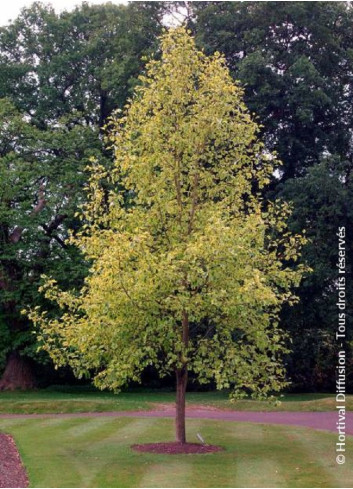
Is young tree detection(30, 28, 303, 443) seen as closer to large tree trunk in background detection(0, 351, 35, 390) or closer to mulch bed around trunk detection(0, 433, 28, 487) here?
mulch bed around trunk detection(0, 433, 28, 487)

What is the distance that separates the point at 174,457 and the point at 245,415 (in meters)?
11.0

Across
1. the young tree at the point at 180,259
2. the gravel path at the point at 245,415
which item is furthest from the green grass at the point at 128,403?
the young tree at the point at 180,259

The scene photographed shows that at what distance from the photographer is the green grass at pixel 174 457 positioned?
12914 millimetres

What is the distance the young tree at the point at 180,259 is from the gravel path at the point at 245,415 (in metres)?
7.62

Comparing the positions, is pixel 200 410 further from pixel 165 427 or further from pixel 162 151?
pixel 162 151

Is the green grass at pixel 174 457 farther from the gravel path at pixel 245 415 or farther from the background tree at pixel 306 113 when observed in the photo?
the background tree at pixel 306 113

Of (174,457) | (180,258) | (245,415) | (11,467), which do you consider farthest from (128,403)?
(180,258)

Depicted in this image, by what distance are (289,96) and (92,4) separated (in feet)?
47.6

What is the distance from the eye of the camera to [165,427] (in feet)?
69.7

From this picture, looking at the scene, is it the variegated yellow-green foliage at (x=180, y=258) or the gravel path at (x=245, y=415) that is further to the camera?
the gravel path at (x=245, y=415)

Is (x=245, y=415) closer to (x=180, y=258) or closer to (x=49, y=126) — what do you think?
(x=180, y=258)

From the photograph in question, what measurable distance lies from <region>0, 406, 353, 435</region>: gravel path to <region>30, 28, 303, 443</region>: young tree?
7619 mm

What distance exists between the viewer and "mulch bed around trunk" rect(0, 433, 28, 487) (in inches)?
516

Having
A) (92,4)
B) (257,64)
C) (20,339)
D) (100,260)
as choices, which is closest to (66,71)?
(92,4)
